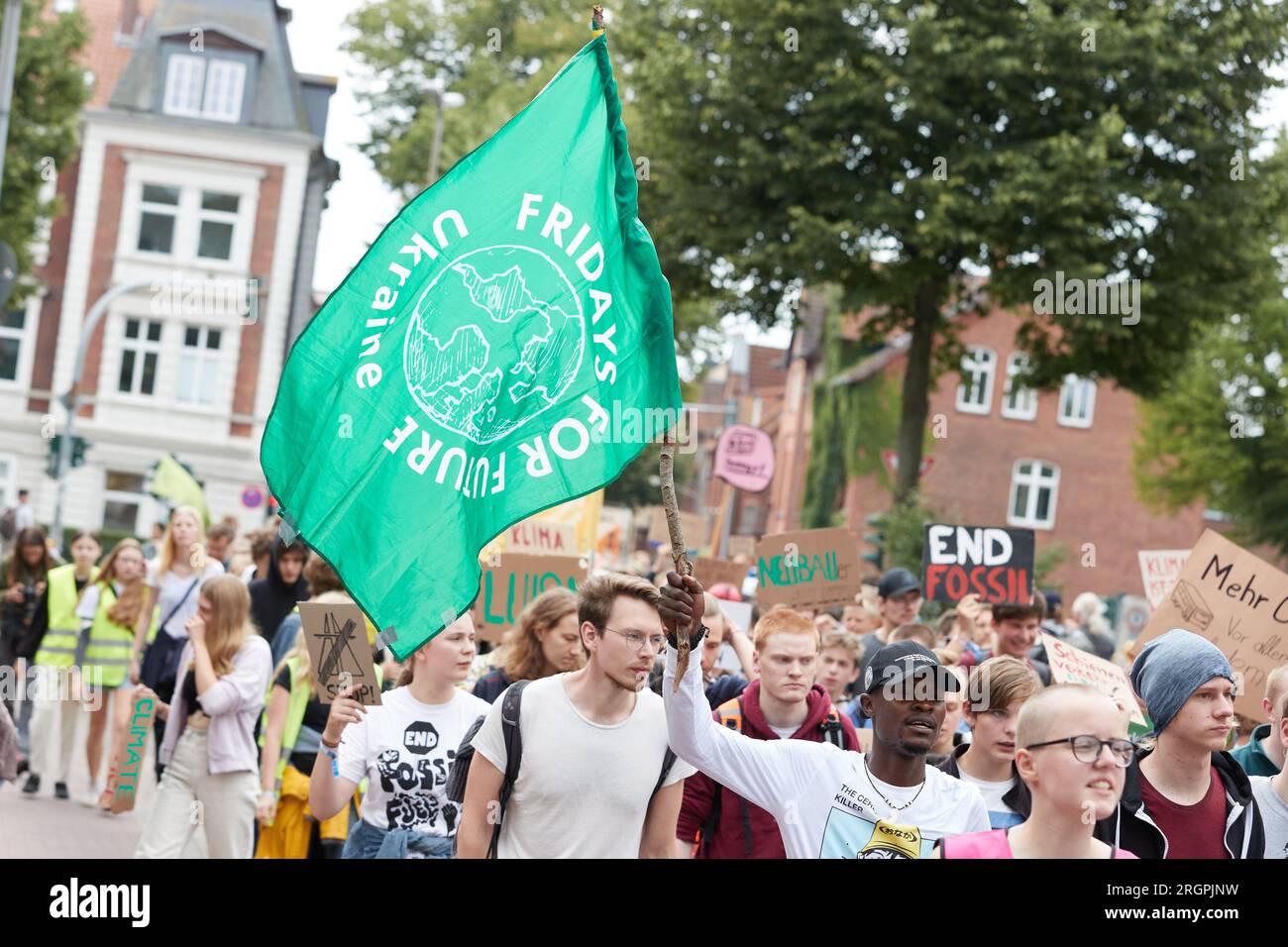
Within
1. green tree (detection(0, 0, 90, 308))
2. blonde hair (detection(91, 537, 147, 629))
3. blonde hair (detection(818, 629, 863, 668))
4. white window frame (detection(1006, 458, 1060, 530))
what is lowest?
blonde hair (detection(91, 537, 147, 629))

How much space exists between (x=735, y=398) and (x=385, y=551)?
80182mm

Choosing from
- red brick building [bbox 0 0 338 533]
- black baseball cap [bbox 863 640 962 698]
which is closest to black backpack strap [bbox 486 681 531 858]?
black baseball cap [bbox 863 640 962 698]

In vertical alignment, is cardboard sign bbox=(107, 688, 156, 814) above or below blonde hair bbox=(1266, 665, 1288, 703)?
below

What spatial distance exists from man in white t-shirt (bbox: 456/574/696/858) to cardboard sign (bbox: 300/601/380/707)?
4.00 feet

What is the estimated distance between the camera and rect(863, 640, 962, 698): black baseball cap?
4.75 metres

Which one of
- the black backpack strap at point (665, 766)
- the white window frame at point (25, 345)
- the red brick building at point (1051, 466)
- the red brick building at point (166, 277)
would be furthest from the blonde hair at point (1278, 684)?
the white window frame at point (25, 345)

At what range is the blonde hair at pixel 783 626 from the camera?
5.87 metres

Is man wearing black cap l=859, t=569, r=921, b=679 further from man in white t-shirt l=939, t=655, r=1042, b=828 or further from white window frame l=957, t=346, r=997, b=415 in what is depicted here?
white window frame l=957, t=346, r=997, b=415

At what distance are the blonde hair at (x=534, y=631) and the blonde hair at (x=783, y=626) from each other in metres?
0.79

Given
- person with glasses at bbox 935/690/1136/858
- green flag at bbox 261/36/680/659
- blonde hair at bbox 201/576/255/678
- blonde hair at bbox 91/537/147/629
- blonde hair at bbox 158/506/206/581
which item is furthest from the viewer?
blonde hair at bbox 91/537/147/629

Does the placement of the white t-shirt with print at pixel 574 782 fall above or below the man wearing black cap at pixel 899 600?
below

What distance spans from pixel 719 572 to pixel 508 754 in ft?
23.8

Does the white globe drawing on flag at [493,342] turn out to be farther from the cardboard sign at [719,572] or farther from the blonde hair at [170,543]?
the blonde hair at [170,543]

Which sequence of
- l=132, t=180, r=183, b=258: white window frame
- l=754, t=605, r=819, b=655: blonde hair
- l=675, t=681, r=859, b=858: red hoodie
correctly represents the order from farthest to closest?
1. l=132, t=180, r=183, b=258: white window frame
2. l=754, t=605, r=819, b=655: blonde hair
3. l=675, t=681, r=859, b=858: red hoodie
